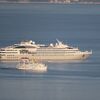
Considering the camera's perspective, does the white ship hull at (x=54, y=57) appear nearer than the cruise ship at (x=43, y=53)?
Yes

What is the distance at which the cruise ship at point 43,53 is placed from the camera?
55438 millimetres

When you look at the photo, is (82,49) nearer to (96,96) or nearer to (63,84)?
(63,84)

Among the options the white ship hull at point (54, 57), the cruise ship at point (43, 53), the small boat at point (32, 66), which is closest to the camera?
the small boat at point (32, 66)

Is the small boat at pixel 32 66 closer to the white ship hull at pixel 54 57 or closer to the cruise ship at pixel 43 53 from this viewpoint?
the white ship hull at pixel 54 57

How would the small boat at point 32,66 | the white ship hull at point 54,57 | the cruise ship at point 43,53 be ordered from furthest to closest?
the cruise ship at point 43,53 → the white ship hull at point 54,57 → the small boat at point 32,66

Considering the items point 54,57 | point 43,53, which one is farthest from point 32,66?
point 43,53

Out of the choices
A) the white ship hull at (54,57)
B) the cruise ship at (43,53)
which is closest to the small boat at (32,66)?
the white ship hull at (54,57)

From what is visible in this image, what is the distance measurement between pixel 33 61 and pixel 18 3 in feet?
453

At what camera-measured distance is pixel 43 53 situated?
56.2 metres

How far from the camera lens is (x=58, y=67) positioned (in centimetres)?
4991

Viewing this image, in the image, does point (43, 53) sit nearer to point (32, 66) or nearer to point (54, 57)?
point (54, 57)

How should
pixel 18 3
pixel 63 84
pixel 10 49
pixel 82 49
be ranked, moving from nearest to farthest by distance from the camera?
pixel 63 84, pixel 10 49, pixel 82 49, pixel 18 3

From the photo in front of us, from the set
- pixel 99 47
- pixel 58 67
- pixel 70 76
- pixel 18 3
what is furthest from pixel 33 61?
pixel 18 3

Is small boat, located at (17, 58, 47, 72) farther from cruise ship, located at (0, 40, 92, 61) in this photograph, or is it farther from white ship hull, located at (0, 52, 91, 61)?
cruise ship, located at (0, 40, 92, 61)
